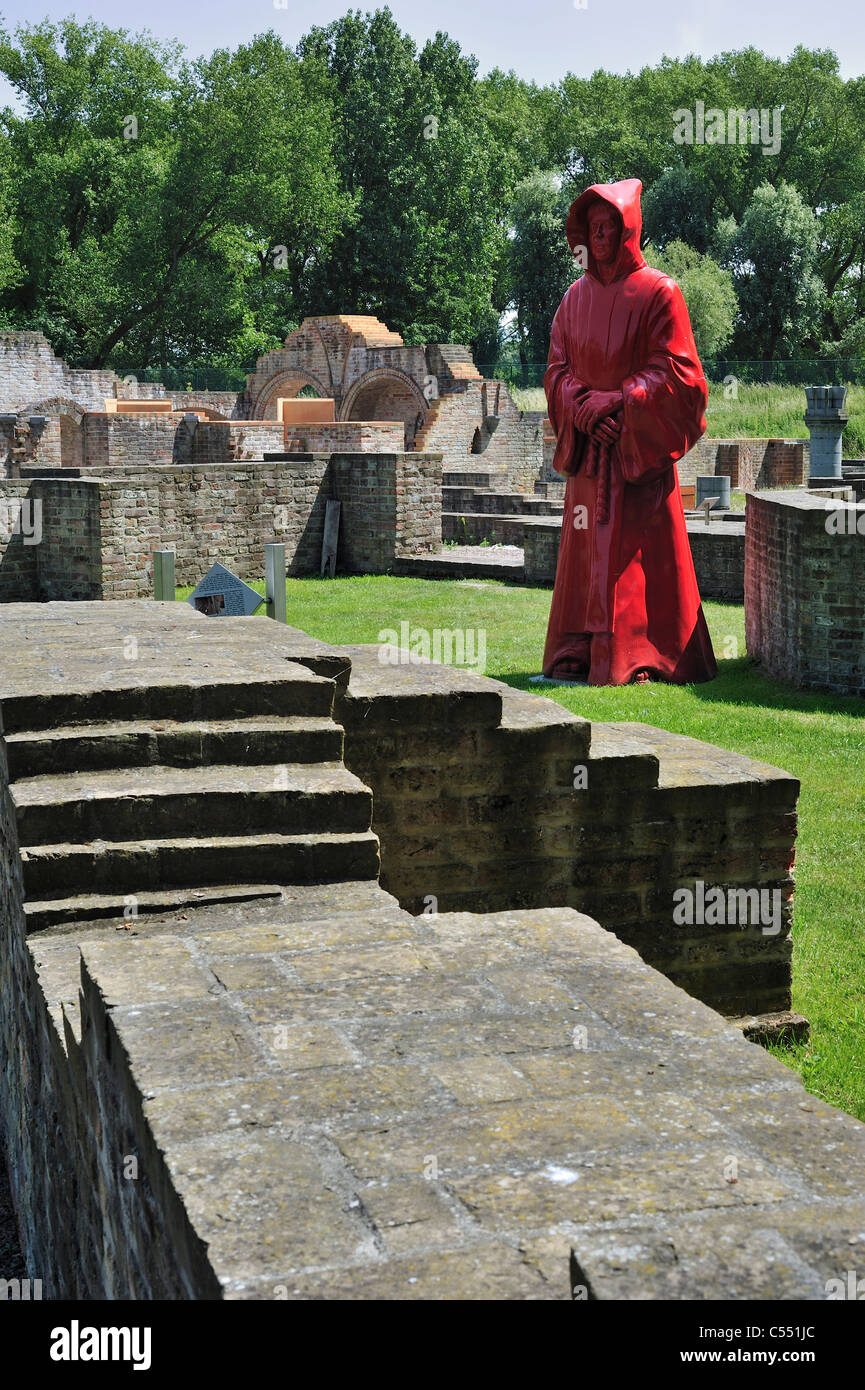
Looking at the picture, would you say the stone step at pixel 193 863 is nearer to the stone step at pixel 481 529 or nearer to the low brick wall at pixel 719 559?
the low brick wall at pixel 719 559

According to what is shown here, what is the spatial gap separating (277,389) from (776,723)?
2753 centimetres

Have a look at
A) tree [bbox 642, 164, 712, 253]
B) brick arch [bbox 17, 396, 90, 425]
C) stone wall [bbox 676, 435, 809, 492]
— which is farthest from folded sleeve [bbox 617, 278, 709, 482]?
tree [bbox 642, 164, 712, 253]

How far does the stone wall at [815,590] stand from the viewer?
405 inches

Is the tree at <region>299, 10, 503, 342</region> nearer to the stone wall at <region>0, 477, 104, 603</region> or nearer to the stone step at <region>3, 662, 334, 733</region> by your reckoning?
the stone wall at <region>0, 477, 104, 603</region>

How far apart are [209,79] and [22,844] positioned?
139ft

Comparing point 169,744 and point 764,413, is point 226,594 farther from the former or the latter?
point 764,413

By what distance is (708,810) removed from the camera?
522cm

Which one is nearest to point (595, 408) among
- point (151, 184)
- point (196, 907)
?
point (196, 907)

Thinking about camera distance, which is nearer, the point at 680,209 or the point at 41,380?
the point at 41,380

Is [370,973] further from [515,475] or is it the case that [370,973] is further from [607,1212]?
[515,475]

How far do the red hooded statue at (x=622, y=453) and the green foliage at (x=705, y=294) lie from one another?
33.0m

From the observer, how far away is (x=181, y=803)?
12.8ft

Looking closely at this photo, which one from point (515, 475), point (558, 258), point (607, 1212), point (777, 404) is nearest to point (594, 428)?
point (607, 1212)

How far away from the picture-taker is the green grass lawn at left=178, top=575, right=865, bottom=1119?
5.29 m
